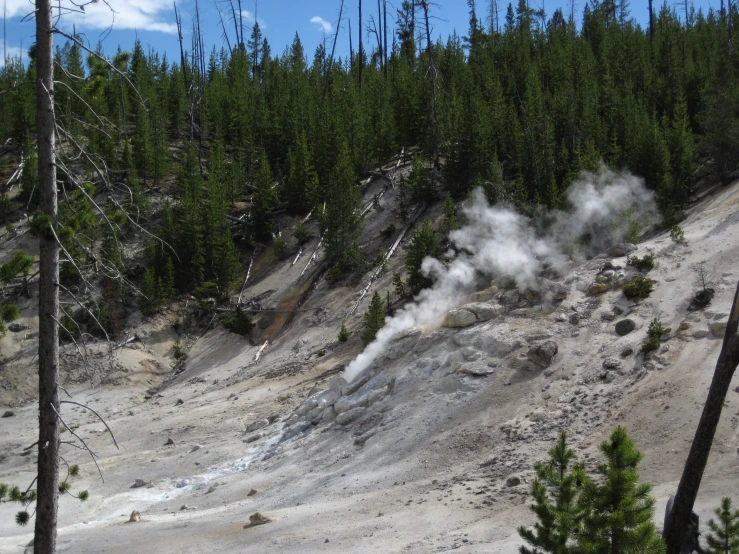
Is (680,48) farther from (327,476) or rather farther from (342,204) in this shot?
(327,476)

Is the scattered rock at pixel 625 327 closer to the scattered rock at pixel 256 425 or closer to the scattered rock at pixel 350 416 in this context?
the scattered rock at pixel 350 416

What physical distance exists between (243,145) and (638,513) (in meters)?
30.7

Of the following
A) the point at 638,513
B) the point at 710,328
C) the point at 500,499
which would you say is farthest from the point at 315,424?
the point at 638,513

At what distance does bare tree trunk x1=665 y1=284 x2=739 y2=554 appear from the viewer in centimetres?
654

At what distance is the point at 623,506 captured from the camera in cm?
521

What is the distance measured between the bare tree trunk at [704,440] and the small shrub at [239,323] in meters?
18.3

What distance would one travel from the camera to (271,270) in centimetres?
2719

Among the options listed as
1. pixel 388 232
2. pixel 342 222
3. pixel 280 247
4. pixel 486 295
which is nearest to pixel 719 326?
pixel 486 295

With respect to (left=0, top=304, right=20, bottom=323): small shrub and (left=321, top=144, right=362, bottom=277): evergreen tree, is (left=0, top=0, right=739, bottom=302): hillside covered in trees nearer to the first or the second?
(left=321, top=144, right=362, bottom=277): evergreen tree

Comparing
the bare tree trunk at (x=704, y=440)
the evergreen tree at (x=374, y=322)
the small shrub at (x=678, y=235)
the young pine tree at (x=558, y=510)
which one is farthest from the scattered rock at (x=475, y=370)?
the young pine tree at (x=558, y=510)

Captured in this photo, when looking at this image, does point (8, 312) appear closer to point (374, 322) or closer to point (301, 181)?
point (374, 322)

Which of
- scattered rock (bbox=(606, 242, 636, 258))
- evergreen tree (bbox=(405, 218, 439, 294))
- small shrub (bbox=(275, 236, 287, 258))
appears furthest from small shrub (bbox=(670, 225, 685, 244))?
small shrub (bbox=(275, 236, 287, 258))

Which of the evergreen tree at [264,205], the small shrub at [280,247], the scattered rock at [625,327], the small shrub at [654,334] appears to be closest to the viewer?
the small shrub at [654,334]

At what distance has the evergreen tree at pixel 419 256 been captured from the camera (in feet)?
66.0
